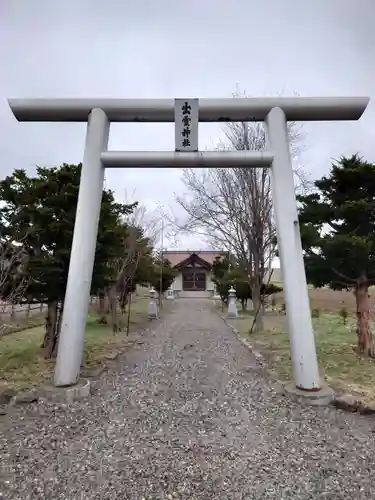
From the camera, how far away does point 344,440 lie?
336 centimetres

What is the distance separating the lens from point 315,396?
437 cm

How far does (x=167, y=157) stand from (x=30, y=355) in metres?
4.81

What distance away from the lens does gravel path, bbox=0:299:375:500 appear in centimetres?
254

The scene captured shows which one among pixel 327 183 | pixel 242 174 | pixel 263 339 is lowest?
pixel 263 339

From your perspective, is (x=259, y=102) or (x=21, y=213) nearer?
(x=259, y=102)

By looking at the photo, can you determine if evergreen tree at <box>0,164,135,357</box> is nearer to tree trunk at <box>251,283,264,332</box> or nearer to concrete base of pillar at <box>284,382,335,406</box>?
concrete base of pillar at <box>284,382,335,406</box>

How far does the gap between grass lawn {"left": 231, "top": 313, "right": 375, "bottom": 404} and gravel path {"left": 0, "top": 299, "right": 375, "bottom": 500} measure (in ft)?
3.09

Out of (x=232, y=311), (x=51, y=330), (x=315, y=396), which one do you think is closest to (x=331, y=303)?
(x=232, y=311)

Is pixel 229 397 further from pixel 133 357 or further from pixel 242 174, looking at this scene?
pixel 242 174

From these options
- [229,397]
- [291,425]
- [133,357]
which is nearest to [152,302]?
[133,357]

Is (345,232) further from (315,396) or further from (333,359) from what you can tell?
(315,396)

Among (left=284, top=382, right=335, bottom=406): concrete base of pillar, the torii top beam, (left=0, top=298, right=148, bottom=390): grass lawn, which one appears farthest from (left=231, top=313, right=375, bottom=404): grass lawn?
the torii top beam

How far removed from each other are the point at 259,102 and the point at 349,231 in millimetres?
3145

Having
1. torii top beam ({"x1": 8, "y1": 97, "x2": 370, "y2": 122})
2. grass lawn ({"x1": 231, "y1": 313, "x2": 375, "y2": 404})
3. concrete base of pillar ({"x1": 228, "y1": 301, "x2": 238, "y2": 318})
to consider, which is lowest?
grass lawn ({"x1": 231, "y1": 313, "x2": 375, "y2": 404})
